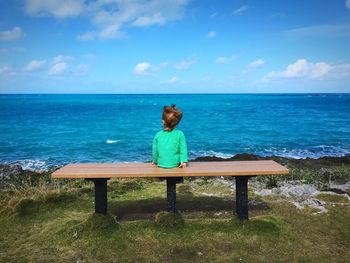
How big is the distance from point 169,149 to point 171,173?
61 cm

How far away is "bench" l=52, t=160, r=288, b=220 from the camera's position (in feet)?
→ 20.5

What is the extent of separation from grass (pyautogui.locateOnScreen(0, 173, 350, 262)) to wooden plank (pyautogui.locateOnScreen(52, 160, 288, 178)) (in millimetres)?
832

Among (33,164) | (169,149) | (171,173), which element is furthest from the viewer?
(33,164)

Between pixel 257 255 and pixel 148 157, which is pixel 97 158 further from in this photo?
pixel 257 255

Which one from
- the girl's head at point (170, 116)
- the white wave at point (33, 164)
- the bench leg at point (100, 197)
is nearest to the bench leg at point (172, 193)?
the girl's head at point (170, 116)

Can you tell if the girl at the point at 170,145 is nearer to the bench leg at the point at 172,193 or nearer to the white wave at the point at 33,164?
the bench leg at the point at 172,193

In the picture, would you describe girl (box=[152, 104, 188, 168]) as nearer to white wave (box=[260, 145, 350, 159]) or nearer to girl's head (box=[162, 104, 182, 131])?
girl's head (box=[162, 104, 182, 131])

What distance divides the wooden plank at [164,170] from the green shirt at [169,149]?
19 cm

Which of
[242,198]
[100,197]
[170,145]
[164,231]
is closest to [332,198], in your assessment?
[242,198]

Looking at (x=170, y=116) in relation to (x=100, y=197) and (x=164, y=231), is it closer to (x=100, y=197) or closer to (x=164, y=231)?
(x=100, y=197)

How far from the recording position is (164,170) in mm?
6578

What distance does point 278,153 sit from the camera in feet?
A: 90.2

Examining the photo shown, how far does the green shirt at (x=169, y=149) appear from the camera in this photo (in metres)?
6.85

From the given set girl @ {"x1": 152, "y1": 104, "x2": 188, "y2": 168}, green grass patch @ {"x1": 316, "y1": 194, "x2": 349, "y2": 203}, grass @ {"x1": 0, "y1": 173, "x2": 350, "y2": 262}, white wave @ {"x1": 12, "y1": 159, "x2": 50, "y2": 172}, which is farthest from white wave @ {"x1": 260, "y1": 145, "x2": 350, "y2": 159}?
girl @ {"x1": 152, "y1": 104, "x2": 188, "y2": 168}
